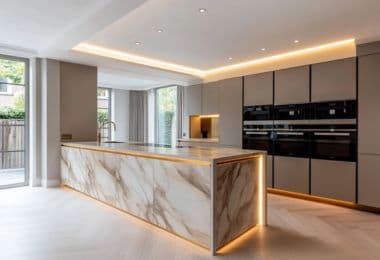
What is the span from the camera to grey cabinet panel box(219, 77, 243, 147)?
5.32 meters

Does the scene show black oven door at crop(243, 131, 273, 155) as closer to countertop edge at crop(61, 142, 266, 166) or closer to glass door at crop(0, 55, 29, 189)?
countertop edge at crop(61, 142, 266, 166)

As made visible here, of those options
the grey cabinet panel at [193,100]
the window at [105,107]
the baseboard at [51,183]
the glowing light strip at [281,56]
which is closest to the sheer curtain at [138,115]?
the window at [105,107]

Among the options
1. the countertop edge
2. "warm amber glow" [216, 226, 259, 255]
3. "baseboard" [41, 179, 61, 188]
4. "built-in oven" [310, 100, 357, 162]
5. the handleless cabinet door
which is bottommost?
"warm amber glow" [216, 226, 259, 255]

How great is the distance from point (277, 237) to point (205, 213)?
0.95 m

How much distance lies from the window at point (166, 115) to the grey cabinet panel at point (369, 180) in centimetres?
502

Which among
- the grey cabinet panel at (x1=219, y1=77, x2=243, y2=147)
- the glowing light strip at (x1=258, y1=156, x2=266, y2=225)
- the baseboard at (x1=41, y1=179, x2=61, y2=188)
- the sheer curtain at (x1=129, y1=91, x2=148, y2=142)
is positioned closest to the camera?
the glowing light strip at (x1=258, y1=156, x2=266, y2=225)

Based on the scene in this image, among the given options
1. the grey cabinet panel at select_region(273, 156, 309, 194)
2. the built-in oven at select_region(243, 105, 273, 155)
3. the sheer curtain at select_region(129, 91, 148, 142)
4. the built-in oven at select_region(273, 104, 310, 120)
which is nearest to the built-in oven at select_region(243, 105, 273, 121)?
the built-in oven at select_region(243, 105, 273, 155)

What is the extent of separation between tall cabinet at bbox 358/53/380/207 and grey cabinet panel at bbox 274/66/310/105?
0.78 meters

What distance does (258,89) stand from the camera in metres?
4.98

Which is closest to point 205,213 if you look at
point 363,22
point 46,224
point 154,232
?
point 154,232

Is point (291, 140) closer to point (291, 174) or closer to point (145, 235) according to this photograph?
point (291, 174)

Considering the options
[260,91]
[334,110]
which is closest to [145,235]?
[334,110]

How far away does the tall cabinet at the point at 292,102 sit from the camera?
4.32 meters

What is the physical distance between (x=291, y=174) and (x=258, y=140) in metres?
0.87
